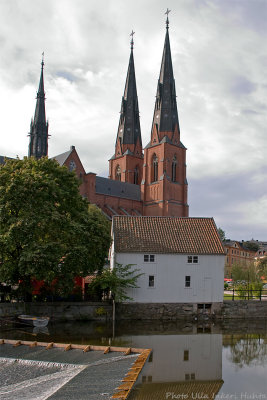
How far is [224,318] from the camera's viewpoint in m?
38.2

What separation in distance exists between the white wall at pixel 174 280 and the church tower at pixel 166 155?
59585mm

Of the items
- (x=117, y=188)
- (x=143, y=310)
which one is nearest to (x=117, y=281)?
(x=143, y=310)

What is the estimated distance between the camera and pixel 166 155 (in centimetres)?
9969

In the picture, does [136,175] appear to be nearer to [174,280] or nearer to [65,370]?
[174,280]

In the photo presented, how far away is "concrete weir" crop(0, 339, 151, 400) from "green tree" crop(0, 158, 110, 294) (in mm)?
8404

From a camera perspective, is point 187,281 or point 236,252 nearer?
point 187,281

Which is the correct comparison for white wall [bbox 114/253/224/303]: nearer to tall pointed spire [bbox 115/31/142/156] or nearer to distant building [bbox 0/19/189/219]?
distant building [bbox 0/19/189/219]

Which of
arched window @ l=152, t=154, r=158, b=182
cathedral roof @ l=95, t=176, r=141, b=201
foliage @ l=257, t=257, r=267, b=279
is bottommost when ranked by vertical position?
foliage @ l=257, t=257, r=267, b=279

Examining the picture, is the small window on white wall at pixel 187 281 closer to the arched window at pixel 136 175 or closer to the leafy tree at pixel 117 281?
the leafy tree at pixel 117 281

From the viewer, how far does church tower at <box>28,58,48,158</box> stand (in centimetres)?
9244

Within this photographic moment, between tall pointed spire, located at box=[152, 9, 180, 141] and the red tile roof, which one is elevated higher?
tall pointed spire, located at box=[152, 9, 180, 141]

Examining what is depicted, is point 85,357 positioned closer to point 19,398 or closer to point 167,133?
point 19,398

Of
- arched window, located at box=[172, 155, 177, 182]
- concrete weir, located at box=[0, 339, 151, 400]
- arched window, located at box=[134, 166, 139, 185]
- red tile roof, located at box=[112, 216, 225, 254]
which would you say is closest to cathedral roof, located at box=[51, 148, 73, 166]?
arched window, located at box=[172, 155, 177, 182]

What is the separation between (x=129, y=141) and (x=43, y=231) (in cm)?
8168
